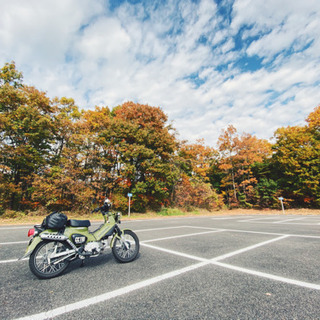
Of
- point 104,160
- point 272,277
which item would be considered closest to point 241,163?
point 104,160

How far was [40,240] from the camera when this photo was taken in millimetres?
2844

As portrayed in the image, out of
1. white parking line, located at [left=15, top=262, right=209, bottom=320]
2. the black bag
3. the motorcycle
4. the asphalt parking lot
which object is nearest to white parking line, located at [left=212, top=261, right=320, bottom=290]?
the asphalt parking lot

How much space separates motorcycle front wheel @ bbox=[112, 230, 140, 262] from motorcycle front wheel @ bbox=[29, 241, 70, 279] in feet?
3.11

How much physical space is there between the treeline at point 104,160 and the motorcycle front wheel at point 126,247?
6025 millimetres

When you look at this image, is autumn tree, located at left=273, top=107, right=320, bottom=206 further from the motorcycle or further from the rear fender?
the rear fender

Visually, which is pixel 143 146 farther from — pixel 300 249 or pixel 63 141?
pixel 300 249

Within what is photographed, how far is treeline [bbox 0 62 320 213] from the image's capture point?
14.3 meters

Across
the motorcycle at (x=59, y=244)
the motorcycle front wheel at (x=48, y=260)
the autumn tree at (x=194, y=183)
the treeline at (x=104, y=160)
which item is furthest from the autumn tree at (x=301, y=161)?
the motorcycle front wheel at (x=48, y=260)

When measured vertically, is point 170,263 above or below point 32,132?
below

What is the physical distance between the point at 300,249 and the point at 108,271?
4.62 meters

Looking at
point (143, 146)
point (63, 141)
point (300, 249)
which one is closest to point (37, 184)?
point (63, 141)

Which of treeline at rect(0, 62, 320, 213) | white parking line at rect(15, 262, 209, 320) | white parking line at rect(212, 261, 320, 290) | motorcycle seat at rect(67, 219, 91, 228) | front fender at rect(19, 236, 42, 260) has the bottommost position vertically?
white parking line at rect(212, 261, 320, 290)

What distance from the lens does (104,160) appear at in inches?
656

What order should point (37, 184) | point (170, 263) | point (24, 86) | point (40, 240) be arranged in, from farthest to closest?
point (24, 86) → point (37, 184) → point (170, 263) → point (40, 240)
